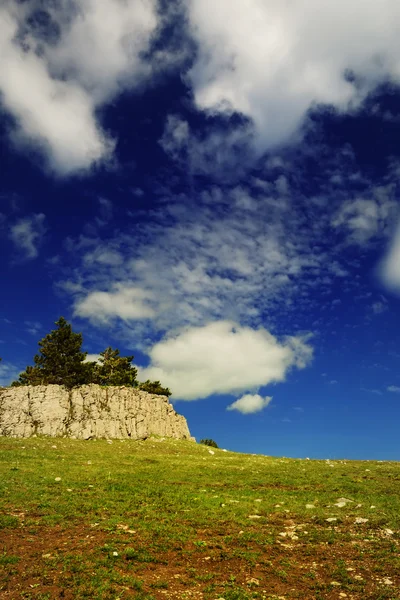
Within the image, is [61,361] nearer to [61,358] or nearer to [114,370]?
[61,358]

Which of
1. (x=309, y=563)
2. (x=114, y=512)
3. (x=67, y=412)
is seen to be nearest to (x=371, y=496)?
(x=309, y=563)

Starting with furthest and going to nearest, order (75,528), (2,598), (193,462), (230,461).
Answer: (230,461)
(193,462)
(75,528)
(2,598)

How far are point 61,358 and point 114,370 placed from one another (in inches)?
641

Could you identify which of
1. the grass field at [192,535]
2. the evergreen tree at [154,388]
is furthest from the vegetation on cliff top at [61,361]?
the grass field at [192,535]

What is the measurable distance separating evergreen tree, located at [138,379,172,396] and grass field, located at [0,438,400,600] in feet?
185

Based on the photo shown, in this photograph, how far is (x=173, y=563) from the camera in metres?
13.3

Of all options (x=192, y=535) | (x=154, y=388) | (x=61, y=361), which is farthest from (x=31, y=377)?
(x=192, y=535)

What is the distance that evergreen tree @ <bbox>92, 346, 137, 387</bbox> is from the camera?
81.1 meters

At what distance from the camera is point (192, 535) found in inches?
623

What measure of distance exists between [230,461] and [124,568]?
91.8ft

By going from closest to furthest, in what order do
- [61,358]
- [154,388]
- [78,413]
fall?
[78,413] < [61,358] < [154,388]

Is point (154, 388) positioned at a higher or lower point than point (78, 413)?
higher

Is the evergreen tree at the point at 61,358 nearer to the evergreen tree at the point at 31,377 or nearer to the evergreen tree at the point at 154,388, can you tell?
the evergreen tree at the point at 31,377

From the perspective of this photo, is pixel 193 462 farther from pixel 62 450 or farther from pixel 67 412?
pixel 67 412
